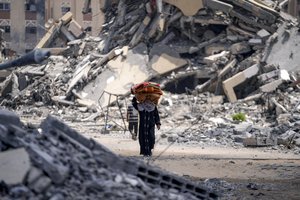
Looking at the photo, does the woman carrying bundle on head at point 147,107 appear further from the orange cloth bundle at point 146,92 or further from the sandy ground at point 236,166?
the sandy ground at point 236,166

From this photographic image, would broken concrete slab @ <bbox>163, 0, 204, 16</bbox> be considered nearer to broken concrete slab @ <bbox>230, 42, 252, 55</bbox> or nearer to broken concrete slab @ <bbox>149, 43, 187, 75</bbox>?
broken concrete slab @ <bbox>149, 43, 187, 75</bbox>

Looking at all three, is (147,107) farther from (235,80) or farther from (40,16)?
(40,16)

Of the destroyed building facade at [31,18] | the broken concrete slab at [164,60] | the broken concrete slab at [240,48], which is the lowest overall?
the broken concrete slab at [164,60]

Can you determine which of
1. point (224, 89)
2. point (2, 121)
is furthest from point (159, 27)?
point (2, 121)

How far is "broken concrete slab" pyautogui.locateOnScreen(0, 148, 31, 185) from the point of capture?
5977 millimetres

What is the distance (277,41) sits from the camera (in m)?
26.5

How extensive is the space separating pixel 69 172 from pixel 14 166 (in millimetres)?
439

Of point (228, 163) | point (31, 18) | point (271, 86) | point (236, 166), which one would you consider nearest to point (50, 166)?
point (236, 166)

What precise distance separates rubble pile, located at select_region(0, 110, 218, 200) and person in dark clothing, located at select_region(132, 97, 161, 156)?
6.22m

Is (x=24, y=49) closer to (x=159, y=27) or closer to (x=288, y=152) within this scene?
(x=159, y=27)

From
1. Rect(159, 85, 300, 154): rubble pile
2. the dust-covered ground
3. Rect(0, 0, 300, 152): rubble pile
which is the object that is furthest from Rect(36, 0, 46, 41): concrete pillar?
the dust-covered ground

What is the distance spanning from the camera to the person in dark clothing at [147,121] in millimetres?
13406

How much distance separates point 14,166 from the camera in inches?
239

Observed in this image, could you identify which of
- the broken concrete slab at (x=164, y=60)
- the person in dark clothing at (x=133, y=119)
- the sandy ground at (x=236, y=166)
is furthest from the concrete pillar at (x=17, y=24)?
the person in dark clothing at (x=133, y=119)
